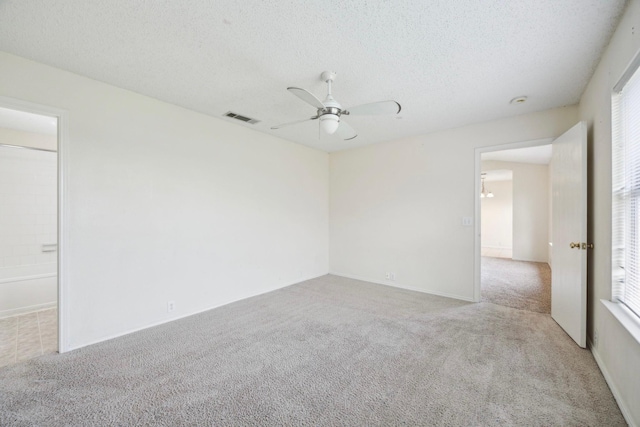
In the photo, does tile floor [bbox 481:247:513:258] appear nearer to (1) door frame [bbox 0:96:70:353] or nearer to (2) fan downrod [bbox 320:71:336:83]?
(2) fan downrod [bbox 320:71:336:83]

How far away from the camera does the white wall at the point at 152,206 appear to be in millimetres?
2383

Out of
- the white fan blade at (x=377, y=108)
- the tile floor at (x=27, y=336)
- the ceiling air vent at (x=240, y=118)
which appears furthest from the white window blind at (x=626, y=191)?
the tile floor at (x=27, y=336)

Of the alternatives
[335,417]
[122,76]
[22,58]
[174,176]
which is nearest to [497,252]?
[335,417]

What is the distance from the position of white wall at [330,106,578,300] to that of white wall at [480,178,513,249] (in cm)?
593

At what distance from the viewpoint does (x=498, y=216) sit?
8484 millimetres

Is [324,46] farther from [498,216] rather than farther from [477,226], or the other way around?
[498,216]

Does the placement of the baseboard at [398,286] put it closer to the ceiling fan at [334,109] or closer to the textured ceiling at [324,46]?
the textured ceiling at [324,46]

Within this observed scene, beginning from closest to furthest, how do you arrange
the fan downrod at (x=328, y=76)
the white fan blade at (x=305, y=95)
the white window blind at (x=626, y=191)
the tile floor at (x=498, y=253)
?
1. the white window blind at (x=626, y=191)
2. the white fan blade at (x=305, y=95)
3. the fan downrod at (x=328, y=76)
4. the tile floor at (x=498, y=253)

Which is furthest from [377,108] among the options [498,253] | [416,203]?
[498,253]

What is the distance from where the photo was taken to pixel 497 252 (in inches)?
323

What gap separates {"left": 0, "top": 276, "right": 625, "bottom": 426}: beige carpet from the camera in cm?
159

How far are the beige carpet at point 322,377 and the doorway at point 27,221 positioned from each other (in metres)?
1.60

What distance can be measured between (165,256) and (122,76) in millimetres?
1887

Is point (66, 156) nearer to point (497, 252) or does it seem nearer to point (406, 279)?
point (406, 279)
